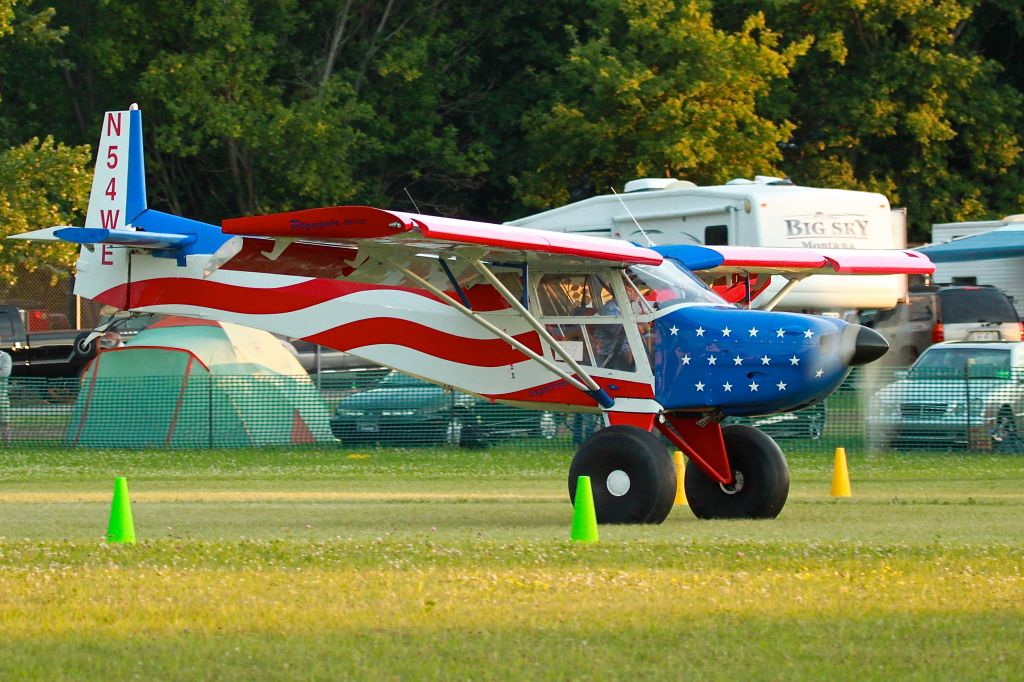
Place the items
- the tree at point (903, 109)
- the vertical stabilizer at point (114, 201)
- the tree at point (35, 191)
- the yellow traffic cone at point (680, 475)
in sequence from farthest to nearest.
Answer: the tree at point (903, 109) → the tree at point (35, 191) → the vertical stabilizer at point (114, 201) → the yellow traffic cone at point (680, 475)

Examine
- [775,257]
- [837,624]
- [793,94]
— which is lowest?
[837,624]

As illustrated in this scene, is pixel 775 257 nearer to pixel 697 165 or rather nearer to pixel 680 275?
pixel 680 275

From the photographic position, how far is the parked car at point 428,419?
854 inches

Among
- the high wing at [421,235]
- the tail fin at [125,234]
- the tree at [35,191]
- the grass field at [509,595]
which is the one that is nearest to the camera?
the grass field at [509,595]

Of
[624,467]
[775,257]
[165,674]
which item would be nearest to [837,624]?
[165,674]

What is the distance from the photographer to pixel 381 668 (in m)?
6.04

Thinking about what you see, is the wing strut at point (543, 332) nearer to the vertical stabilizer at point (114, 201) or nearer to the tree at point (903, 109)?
the vertical stabilizer at point (114, 201)

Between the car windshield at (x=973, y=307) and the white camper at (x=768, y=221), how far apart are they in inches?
125

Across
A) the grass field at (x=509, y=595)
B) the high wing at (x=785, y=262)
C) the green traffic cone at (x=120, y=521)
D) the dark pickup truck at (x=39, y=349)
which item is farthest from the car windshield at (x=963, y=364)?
the dark pickup truck at (x=39, y=349)

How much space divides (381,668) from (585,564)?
2.86m

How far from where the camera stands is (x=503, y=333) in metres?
12.0

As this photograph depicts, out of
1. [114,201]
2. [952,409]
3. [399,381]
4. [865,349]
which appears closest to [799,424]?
[952,409]

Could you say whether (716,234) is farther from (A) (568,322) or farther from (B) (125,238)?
(B) (125,238)

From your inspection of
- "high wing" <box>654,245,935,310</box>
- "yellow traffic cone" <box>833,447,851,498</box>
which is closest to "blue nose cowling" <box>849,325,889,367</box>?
"high wing" <box>654,245,935,310</box>
